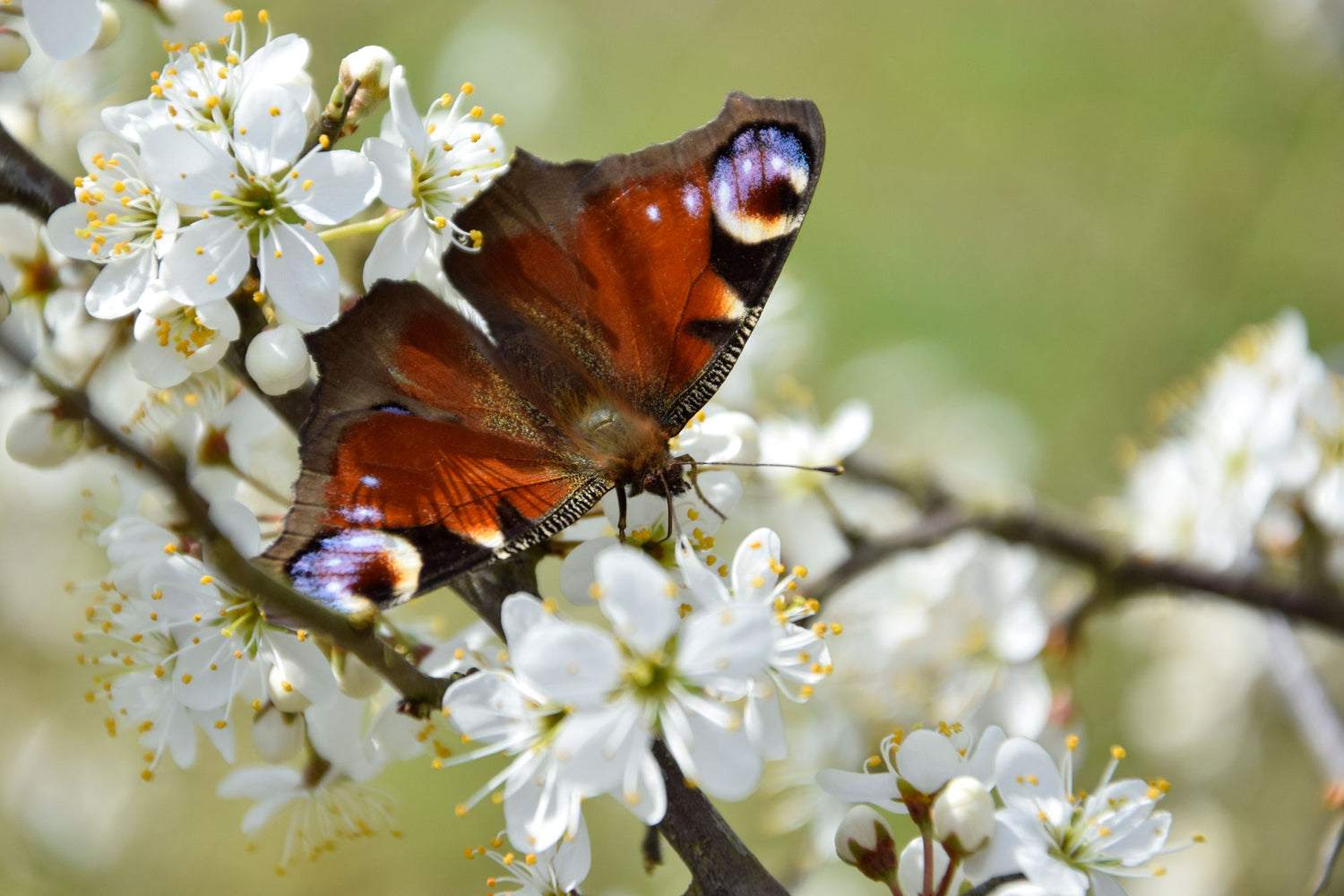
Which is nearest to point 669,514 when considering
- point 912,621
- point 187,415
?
point 187,415

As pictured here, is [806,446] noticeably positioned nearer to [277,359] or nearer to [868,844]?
[868,844]

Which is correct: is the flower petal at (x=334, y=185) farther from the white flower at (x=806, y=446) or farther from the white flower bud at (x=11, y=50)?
the white flower at (x=806, y=446)

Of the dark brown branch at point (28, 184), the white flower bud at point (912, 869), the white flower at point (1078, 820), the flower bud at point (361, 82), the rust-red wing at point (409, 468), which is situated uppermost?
the flower bud at point (361, 82)

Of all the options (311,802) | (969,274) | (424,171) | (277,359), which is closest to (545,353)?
(424,171)

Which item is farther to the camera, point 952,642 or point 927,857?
point 952,642

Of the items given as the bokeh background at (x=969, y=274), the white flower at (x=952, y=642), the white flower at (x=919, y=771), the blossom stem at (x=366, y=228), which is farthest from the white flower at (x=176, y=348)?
the white flower at (x=952, y=642)
